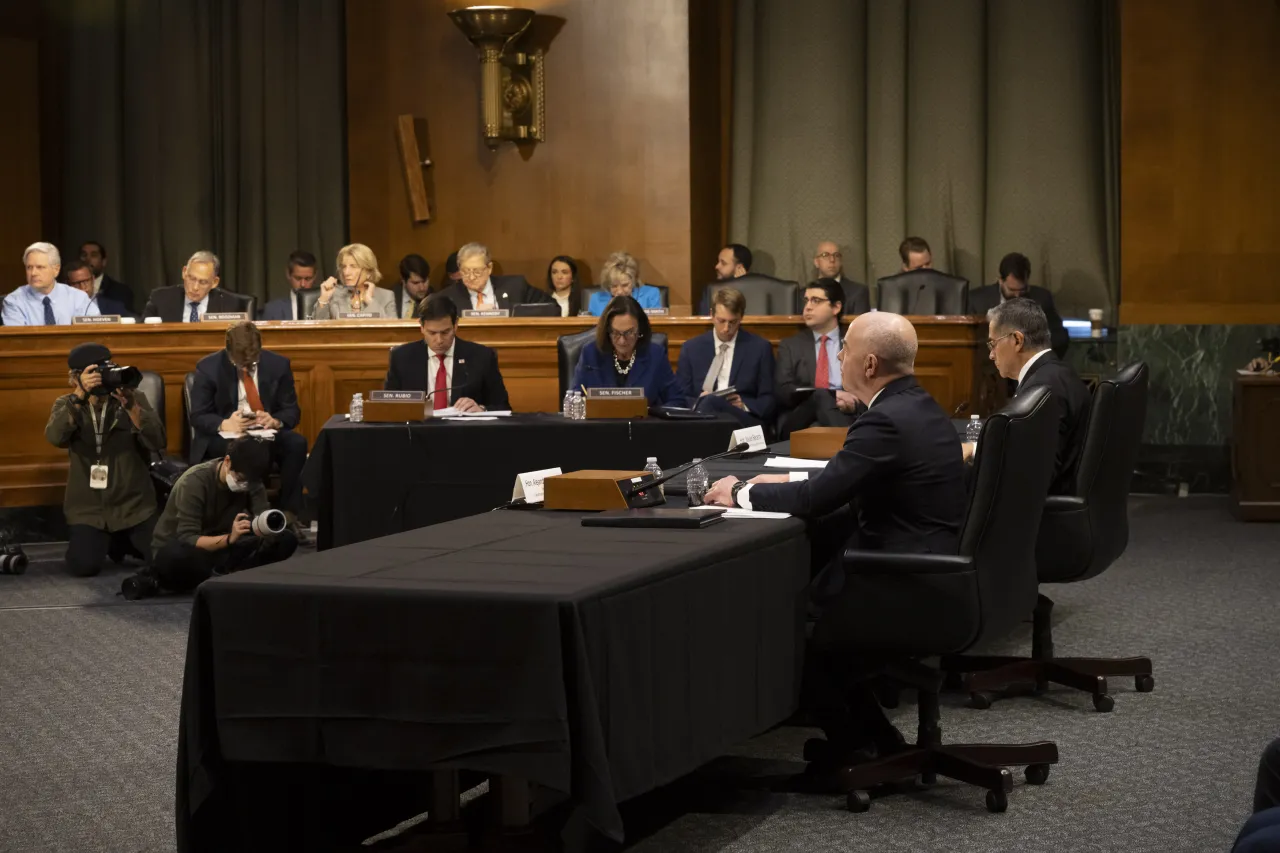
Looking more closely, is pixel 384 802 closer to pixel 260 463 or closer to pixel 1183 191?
pixel 260 463

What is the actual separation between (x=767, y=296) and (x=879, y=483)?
19.1 feet

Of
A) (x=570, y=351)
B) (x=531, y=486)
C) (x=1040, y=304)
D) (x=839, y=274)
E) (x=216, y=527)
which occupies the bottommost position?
(x=216, y=527)

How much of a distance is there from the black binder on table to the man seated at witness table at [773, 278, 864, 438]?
3907mm

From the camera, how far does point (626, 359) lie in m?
7.32

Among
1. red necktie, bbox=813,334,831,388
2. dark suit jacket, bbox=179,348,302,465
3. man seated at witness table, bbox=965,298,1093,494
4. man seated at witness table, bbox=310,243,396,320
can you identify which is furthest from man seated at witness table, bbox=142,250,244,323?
man seated at witness table, bbox=965,298,1093,494

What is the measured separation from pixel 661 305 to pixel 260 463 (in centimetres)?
412

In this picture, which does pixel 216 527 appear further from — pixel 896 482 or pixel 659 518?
pixel 896 482

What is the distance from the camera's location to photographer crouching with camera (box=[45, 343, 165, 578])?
24.0 ft

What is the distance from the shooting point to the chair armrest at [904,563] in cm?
372

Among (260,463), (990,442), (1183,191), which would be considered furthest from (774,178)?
(990,442)

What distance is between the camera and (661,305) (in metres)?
10.1

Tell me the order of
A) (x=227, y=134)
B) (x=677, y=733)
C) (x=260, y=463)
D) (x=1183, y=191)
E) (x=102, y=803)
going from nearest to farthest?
(x=677, y=733) → (x=102, y=803) → (x=260, y=463) → (x=1183, y=191) → (x=227, y=134)

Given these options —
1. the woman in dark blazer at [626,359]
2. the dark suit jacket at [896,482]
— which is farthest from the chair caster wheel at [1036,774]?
the woman in dark blazer at [626,359]

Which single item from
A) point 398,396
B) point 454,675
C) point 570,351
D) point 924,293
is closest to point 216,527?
point 398,396
